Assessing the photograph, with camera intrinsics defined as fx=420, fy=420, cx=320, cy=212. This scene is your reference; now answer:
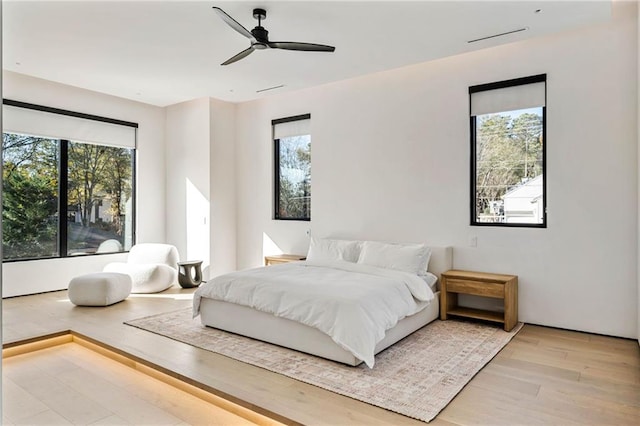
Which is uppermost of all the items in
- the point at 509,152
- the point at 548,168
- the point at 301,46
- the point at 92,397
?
the point at 301,46

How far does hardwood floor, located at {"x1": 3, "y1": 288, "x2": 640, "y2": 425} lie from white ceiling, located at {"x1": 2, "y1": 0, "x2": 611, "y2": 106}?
2.97 metres

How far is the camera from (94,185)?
6691 mm

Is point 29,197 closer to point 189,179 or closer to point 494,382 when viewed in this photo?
point 189,179

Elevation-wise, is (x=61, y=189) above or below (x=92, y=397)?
above

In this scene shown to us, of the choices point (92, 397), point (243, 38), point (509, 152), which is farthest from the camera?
point (509, 152)

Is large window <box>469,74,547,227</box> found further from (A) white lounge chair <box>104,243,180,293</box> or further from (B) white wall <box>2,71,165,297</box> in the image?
(B) white wall <box>2,71,165,297</box>

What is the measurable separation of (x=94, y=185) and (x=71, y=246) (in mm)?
1016

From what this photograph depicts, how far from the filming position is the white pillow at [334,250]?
536 centimetres

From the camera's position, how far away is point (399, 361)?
11.4 feet

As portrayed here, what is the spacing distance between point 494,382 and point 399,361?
73 cm

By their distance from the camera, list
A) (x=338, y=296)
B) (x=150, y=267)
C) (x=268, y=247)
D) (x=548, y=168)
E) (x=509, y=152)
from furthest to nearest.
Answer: (x=268, y=247), (x=150, y=267), (x=509, y=152), (x=548, y=168), (x=338, y=296)

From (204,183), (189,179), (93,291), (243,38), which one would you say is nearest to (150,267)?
(93,291)

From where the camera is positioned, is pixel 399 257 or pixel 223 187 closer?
pixel 399 257

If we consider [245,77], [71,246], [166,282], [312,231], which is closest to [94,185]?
[71,246]
